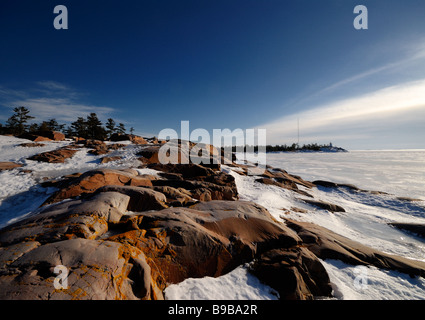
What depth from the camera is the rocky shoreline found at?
2.32m

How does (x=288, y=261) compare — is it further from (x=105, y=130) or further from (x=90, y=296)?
(x=105, y=130)

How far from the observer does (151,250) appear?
3.31 m

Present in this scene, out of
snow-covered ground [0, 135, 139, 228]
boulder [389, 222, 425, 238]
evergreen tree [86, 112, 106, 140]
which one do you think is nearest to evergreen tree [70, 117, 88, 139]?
evergreen tree [86, 112, 106, 140]

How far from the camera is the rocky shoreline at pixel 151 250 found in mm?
2320

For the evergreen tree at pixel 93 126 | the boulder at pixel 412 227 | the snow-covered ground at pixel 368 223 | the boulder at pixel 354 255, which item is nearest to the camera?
the snow-covered ground at pixel 368 223

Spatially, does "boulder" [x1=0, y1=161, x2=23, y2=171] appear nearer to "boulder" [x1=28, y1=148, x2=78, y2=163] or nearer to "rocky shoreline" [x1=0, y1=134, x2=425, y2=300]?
"boulder" [x1=28, y1=148, x2=78, y2=163]

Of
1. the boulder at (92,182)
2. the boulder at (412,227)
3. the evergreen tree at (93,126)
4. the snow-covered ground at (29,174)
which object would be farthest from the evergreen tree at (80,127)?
the boulder at (412,227)

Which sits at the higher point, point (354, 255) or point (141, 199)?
point (141, 199)

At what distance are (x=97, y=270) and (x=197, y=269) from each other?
72.7 inches

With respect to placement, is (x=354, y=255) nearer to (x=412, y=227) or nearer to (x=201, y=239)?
(x=201, y=239)

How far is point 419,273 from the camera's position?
14.3 ft

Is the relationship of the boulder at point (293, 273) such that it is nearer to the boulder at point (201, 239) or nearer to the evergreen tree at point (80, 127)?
the boulder at point (201, 239)

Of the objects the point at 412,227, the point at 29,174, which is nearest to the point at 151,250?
the point at 412,227
